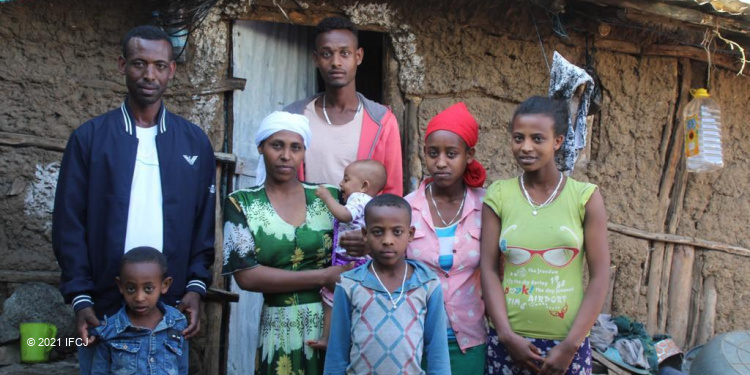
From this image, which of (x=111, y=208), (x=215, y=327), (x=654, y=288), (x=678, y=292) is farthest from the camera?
(x=678, y=292)

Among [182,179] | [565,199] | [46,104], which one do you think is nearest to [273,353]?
[182,179]

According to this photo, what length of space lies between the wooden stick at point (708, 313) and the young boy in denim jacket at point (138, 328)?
13.2ft

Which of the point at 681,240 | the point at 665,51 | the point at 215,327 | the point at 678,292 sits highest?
the point at 665,51

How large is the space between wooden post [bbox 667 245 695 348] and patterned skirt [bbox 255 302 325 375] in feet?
10.9

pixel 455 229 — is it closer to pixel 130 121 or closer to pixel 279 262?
pixel 279 262

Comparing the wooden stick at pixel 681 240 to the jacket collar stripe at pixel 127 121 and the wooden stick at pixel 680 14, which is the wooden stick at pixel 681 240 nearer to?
the wooden stick at pixel 680 14

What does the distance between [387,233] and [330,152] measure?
0.99m

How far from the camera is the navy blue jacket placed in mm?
3379

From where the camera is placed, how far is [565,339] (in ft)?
10.7

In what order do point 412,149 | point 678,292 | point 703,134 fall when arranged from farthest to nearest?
point 678,292 < point 703,134 < point 412,149

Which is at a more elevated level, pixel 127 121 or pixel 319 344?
pixel 127 121

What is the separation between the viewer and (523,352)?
3266 mm

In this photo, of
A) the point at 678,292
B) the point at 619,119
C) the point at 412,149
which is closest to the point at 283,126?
the point at 412,149

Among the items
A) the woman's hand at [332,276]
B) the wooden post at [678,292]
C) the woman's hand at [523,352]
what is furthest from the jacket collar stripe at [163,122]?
the wooden post at [678,292]
